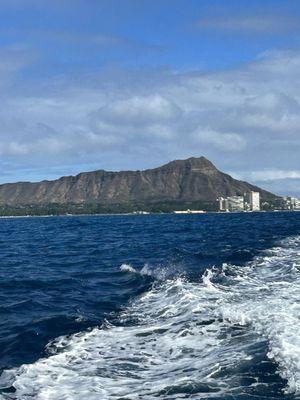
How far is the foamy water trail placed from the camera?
10.0m

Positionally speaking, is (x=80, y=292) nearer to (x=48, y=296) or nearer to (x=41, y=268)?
(x=48, y=296)

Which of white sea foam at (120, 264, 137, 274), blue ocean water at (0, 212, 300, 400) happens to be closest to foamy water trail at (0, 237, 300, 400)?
blue ocean water at (0, 212, 300, 400)

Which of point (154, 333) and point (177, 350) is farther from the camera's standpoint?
point (154, 333)

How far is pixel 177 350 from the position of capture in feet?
41.1

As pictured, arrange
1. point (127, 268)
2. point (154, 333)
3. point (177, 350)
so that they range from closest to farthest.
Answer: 1. point (177, 350)
2. point (154, 333)
3. point (127, 268)

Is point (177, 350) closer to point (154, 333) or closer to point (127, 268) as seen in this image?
point (154, 333)

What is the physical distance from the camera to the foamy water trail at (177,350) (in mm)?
10047

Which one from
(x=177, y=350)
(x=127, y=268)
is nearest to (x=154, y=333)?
(x=177, y=350)

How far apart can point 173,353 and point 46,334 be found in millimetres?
3860

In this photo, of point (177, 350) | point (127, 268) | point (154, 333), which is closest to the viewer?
point (177, 350)

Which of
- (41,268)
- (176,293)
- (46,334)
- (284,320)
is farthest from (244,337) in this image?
(41,268)

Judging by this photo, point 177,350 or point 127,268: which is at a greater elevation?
point 127,268

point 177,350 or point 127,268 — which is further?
point 127,268

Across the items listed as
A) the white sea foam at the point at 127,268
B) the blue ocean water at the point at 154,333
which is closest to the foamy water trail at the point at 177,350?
the blue ocean water at the point at 154,333
